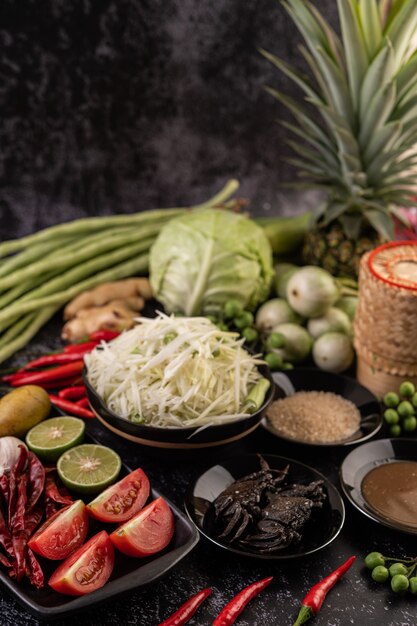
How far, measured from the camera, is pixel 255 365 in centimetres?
249

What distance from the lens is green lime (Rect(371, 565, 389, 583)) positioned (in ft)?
6.30

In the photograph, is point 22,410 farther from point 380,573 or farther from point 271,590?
point 380,573

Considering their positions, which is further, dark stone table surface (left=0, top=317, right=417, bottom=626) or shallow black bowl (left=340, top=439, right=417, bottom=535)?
shallow black bowl (left=340, top=439, right=417, bottom=535)

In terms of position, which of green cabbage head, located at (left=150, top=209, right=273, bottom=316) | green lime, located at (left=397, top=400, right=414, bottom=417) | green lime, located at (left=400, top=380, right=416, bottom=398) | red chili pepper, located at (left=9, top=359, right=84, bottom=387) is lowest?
red chili pepper, located at (left=9, top=359, right=84, bottom=387)

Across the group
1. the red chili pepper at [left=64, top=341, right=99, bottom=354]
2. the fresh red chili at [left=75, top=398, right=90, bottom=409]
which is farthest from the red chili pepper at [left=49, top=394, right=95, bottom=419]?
the red chili pepper at [left=64, top=341, right=99, bottom=354]

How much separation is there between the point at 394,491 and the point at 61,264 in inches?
70.7

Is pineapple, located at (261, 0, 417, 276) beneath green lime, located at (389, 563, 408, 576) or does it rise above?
above

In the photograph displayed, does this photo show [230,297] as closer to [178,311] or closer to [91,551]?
[178,311]

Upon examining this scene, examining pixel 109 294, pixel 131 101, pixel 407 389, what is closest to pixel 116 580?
pixel 407 389

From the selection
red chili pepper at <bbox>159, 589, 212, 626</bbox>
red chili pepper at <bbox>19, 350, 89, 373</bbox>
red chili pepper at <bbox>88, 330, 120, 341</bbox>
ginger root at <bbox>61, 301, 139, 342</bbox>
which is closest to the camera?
red chili pepper at <bbox>159, 589, 212, 626</bbox>

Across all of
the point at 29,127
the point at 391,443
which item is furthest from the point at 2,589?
the point at 29,127

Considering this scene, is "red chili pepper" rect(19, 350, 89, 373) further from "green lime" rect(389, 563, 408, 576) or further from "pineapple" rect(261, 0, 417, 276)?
"green lime" rect(389, 563, 408, 576)

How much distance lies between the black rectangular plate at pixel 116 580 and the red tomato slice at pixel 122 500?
0.23 feet

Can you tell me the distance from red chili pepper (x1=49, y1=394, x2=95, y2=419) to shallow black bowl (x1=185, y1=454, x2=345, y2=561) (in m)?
0.62
